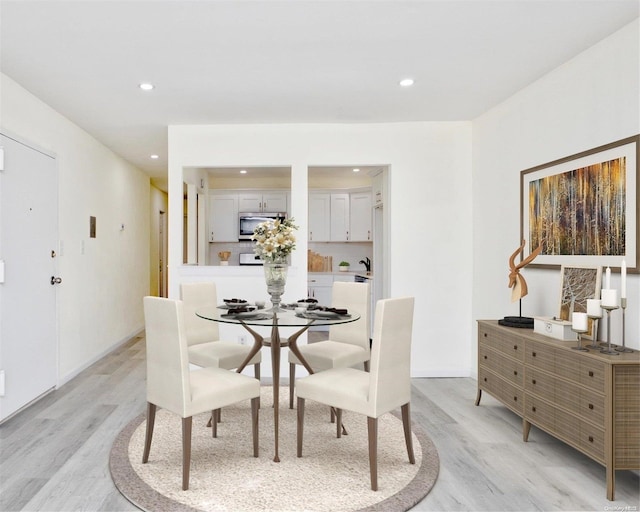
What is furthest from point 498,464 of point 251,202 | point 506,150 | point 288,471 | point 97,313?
point 251,202

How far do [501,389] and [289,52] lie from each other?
9.01 feet

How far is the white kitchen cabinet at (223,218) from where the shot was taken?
6824 millimetres

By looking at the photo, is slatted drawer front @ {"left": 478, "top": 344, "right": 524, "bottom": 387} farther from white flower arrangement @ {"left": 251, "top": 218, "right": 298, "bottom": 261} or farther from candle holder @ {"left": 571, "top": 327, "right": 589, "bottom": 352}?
white flower arrangement @ {"left": 251, "top": 218, "right": 298, "bottom": 261}

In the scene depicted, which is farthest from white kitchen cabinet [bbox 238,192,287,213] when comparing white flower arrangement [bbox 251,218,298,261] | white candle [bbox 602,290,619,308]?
white candle [bbox 602,290,619,308]

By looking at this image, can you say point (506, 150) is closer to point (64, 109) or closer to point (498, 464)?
point (498, 464)

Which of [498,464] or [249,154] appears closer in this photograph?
[498,464]

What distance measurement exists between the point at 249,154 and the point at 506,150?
2389 millimetres

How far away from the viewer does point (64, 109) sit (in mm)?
3699

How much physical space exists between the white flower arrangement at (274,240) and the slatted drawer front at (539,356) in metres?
1.69

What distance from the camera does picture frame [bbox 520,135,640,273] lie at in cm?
235

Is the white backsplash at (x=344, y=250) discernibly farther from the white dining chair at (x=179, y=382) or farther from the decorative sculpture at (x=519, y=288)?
the white dining chair at (x=179, y=382)

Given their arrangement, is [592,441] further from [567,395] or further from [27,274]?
[27,274]

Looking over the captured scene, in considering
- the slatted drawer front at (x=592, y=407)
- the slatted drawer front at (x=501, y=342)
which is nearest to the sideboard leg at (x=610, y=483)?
the slatted drawer front at (x=592, y=407)

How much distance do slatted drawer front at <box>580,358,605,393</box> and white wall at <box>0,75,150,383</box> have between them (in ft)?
13.3
